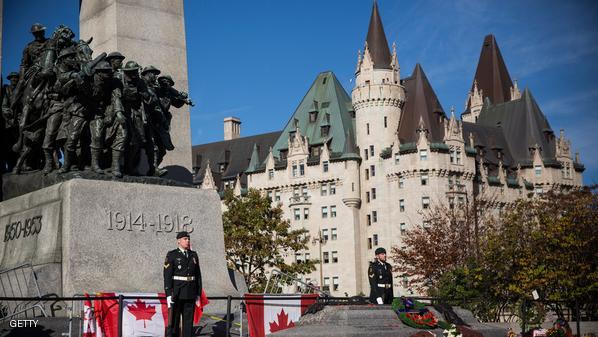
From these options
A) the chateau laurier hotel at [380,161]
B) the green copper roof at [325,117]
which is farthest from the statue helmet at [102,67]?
the green copper roof at [325,117]

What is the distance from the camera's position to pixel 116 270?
661 inches

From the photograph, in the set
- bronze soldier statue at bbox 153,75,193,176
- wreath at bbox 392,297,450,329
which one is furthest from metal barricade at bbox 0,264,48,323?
wreath at bbox 392,297,450,329

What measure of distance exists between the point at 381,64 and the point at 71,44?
8917 cm

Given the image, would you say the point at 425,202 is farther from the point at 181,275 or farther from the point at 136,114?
the point at 181,275

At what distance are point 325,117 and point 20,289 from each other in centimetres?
9492

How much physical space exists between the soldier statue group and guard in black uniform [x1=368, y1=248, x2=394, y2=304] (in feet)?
16.7

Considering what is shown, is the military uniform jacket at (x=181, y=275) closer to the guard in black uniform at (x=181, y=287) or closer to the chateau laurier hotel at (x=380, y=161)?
the guard in black uniform at (x=181, y=287)

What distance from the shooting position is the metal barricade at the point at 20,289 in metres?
15.5

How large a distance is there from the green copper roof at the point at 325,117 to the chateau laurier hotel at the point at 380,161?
137mm

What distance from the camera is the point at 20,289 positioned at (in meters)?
16.2

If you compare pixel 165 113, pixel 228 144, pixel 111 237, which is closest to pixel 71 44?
pixel 165 113

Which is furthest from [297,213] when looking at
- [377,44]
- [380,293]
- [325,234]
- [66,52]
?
[380,293]

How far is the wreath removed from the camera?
A: 49.6 ft

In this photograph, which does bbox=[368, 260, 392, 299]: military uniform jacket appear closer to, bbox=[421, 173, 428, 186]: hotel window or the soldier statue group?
the soldier statue group
